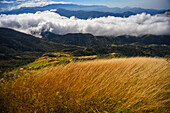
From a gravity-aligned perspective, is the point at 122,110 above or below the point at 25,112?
above

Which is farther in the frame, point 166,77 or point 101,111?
point 166,77

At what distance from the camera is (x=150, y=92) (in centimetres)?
271

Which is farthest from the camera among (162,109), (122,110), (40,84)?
(40,84)

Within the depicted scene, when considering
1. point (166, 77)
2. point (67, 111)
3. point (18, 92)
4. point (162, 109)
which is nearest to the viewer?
point (162, 109)

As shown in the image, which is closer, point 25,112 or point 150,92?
point 25,112

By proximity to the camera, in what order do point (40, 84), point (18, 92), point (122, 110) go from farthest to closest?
point (40, 84)
point (18, 92)
point (122, 110)

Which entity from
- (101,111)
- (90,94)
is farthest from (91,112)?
(90,94)

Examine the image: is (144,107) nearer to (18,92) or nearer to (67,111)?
(67,111)

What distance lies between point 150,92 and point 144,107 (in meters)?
0.59

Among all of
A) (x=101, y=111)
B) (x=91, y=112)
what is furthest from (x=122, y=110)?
(x=91, y=112)

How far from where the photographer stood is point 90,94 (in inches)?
107

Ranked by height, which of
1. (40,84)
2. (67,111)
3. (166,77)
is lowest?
(67,111)

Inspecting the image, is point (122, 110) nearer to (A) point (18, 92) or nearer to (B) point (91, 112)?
(B) point (91, 112)

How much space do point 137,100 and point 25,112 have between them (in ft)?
8.73
